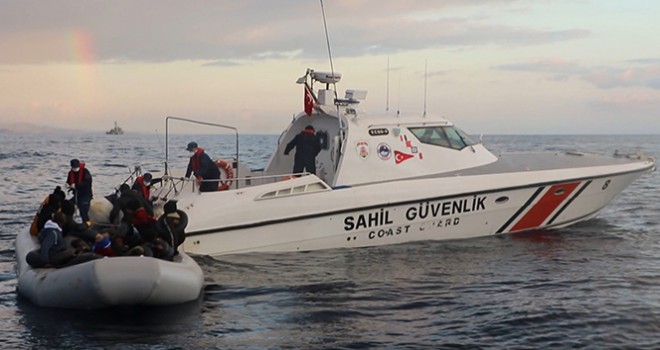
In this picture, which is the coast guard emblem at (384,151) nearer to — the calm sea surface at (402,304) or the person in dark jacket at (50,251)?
the calm sea surface at (402,304)

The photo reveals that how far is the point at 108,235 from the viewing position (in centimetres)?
921

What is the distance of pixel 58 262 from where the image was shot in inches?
336

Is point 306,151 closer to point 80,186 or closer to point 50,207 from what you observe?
point 80,186

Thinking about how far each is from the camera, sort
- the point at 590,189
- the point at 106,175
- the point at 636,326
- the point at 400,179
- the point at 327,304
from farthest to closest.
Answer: the point at 106,175
the point at 590,189
the point at 400,179
the point at 327,304
the point at 636,326

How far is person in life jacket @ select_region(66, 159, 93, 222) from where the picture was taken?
1166 centimetres

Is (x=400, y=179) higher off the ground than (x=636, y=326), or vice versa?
(x=400, y=179)

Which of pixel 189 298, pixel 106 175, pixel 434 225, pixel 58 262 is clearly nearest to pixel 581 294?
pixel 434 225

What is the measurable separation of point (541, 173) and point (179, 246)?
6.22 metres

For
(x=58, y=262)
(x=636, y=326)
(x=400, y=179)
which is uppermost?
(x=400, y=179)

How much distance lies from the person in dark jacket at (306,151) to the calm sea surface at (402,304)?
1.86 m

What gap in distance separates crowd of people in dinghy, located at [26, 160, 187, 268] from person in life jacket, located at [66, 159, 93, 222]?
1762 mm

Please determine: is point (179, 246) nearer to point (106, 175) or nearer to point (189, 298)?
point (189, 298)

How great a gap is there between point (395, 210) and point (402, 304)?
2.88m

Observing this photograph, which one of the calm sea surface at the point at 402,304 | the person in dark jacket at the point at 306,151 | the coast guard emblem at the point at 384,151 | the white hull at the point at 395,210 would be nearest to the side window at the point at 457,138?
the white hull at the point at 395,210
